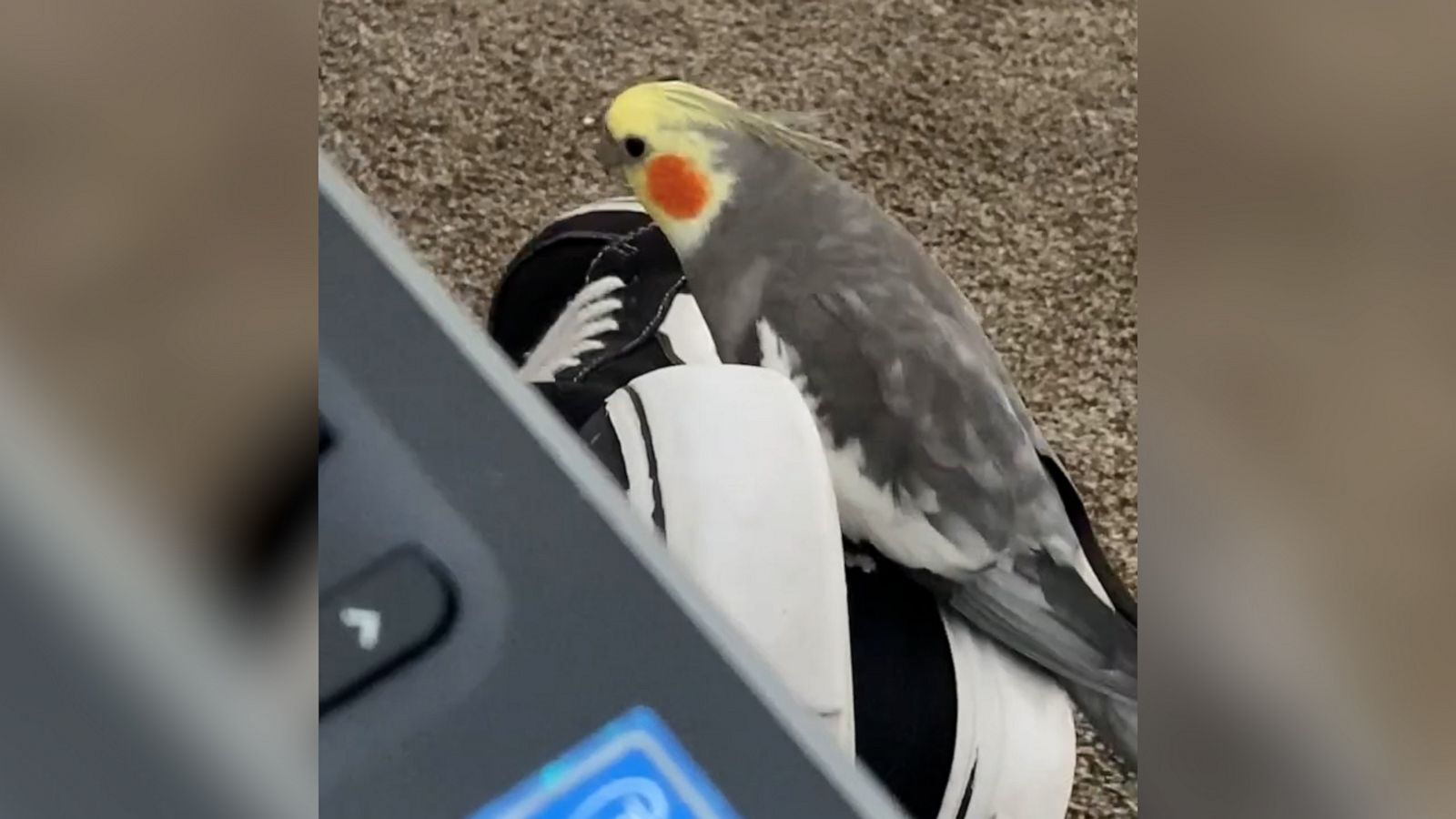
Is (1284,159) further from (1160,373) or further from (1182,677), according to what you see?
(1182,677)

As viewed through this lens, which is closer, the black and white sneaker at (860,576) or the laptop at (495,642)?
the laptop at (495,642)

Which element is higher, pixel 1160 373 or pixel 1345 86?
pixel 1345 86

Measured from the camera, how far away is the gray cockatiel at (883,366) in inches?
20.4

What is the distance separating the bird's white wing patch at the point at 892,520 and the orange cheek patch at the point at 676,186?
0.33 ft

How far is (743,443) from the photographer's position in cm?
50

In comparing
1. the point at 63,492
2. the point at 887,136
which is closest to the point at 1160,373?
the point at 887,136

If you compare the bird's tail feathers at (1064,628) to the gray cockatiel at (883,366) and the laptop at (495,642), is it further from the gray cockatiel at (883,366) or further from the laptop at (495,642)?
the laptop at (495,642)

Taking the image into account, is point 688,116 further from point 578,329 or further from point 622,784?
point 622,784

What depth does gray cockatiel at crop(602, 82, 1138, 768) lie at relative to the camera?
1.70 feet

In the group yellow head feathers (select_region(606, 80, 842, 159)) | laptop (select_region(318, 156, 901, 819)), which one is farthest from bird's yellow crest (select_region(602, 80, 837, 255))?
laptop (select_region(318, 156, 901, 819))

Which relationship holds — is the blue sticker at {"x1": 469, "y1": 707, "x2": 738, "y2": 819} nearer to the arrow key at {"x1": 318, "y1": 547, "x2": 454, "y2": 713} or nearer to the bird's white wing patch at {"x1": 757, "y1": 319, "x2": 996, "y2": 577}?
the arrow key at {"x1": 318, "y1": 547, "x2": 454, "y2": 713}

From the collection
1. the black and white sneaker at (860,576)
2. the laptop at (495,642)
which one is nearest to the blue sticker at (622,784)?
the laptop at (495,642)

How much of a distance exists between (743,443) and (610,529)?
6.2 inches

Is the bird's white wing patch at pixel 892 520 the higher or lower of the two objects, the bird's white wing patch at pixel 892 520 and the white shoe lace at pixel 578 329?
the lower
